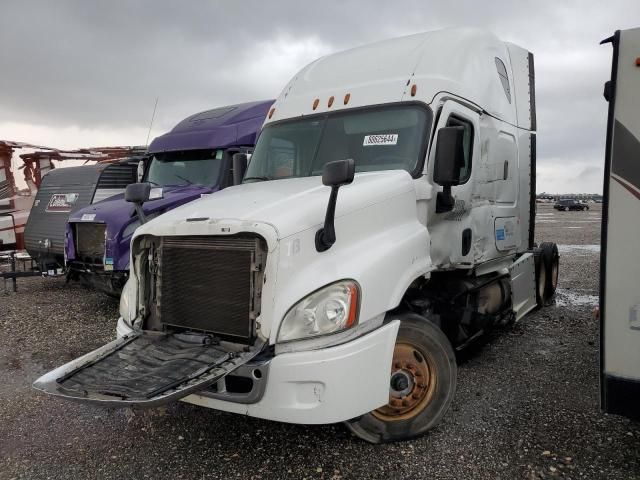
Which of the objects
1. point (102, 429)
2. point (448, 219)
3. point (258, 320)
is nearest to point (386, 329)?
point (258, 320)

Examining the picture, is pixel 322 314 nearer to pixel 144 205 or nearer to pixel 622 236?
pixel 622 236

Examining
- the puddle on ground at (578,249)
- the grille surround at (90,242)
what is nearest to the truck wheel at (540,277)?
the grille surround at (90,242)

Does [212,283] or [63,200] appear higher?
[63,200]

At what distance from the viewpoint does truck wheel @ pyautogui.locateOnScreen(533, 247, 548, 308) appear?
7.91 m

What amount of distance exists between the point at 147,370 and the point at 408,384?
1.82 m

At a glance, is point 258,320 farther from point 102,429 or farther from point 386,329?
point 102,429

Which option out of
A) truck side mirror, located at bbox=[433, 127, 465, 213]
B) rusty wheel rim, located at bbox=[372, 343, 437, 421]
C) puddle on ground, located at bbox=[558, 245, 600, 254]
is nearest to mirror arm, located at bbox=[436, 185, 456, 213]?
truck side mirror, located at bbox=[433, 127, 465, 213]

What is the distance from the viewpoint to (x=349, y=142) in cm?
478

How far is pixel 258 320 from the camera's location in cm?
341

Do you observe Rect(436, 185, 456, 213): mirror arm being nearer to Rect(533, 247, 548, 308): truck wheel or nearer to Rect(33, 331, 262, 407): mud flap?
Rect(33, 331, 262, 407): mud flap

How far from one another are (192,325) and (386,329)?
1.41 metres

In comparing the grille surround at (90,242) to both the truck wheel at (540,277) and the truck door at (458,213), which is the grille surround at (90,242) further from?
the truck wheel at (540,277)

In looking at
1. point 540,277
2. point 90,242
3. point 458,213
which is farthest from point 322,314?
point 90,242

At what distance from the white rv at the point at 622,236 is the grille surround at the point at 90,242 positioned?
6.91 m
